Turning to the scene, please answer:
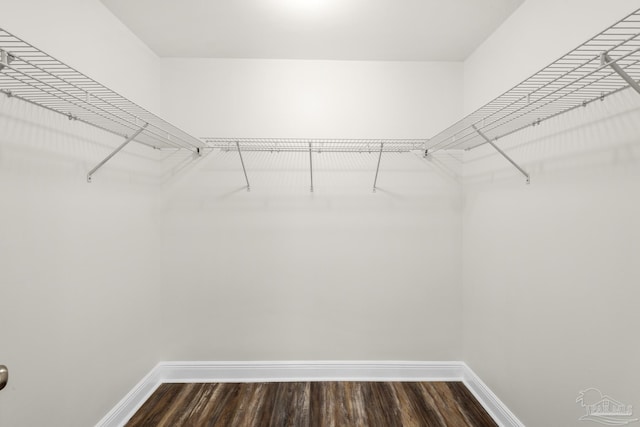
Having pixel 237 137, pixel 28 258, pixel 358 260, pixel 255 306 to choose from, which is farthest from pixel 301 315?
pixel 28 258

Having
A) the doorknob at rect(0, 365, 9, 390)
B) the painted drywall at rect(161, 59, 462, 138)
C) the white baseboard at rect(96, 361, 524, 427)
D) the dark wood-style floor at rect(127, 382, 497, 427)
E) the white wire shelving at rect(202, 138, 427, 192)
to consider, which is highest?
the painted drywall at rect(161, 59, 462, 138)

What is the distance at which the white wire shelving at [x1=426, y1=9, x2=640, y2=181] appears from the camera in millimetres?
932

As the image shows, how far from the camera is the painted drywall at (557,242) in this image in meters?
1.12

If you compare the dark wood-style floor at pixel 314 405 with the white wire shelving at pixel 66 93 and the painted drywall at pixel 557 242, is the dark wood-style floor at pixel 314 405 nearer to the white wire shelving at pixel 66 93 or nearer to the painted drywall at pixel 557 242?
the painted drywall at pixel 557 242

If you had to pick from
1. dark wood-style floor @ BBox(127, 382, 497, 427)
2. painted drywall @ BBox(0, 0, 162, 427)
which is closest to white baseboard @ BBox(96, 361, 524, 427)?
dark wood-style floor @ BBox(127, 382, 497, 427)

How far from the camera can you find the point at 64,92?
1079mm

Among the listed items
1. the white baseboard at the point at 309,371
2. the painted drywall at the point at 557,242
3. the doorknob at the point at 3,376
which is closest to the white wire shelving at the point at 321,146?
the painted drywall at the point at 557,242

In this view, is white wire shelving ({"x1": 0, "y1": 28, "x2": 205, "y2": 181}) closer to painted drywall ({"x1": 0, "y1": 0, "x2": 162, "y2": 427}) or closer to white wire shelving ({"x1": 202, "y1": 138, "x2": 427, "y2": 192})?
painted drywall ({"x1": 0, "y1": 0, "x2": 162, "y2": 427})

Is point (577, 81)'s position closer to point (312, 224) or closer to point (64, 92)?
point (312, 224)

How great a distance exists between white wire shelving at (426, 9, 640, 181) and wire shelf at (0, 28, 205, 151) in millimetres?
1557

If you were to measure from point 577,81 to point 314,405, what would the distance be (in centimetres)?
213

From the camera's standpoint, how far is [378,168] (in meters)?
2.22

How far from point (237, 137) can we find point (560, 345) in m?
2.23

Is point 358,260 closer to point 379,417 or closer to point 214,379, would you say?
point 379,417
